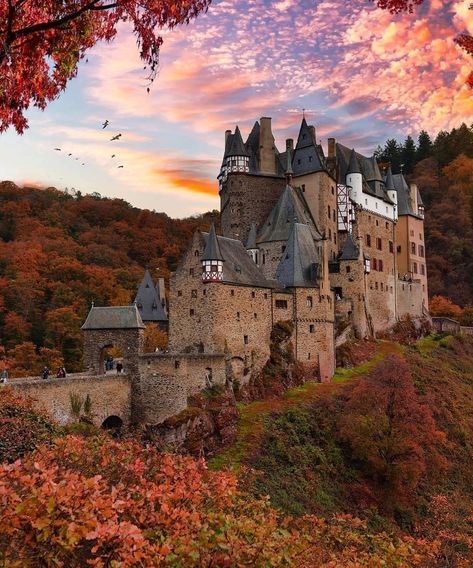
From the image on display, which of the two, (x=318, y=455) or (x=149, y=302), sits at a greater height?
(x=149, y=302)

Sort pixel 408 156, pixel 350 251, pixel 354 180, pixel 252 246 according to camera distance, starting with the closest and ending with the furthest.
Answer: pixel 252 246 < pixel 350 251 < pixel 354 180 < pixel 408 156

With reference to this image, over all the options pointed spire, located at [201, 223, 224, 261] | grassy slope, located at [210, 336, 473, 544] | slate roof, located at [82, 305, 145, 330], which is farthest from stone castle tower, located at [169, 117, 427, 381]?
slate roof, located at [82, 305, 145, 330]

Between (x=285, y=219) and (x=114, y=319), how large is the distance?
18836mm

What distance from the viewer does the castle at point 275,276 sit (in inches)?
1195

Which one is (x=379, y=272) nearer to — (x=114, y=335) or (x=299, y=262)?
(x=299, y=262)

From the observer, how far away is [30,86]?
1080 centimetres

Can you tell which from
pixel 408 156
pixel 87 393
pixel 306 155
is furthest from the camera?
pixel 408 156

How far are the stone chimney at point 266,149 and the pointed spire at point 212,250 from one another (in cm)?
1677

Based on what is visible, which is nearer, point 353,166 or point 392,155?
point 353,166

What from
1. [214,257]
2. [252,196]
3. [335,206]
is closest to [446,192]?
[335,206]

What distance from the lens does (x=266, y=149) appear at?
4984 centimetres

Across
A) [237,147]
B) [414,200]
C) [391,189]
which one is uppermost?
[237,147]

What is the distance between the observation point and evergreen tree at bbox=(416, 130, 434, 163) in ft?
326

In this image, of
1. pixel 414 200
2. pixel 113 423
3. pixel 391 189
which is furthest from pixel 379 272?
pixel 113 423
